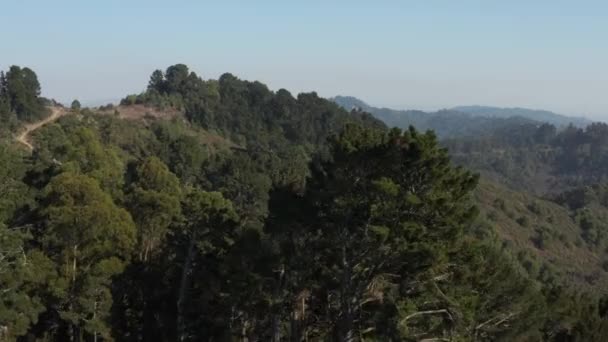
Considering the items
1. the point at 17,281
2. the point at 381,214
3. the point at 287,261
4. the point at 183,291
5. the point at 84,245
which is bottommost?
the point at 183,291

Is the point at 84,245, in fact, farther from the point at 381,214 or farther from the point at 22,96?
the point at 22,96

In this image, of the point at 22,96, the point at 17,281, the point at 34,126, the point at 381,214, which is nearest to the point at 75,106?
the point at 22,96

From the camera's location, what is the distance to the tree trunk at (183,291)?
2331 centimetres

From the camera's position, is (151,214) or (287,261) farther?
(151,214)

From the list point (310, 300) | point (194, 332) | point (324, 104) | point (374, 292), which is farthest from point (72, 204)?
point (324, 104)

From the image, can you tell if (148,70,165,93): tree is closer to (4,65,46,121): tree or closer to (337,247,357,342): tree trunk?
(4,65,46,121): tree

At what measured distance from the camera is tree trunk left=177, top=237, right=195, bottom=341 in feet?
76.5

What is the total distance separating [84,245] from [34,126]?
170ft

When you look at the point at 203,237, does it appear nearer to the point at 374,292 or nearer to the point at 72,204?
the point at 72,204

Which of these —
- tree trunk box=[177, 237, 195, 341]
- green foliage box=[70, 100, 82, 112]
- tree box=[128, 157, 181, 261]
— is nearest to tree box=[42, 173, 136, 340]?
tree trunk box=[177, 237, 195, 341]

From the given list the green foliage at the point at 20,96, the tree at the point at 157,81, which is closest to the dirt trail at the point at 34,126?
the green foliage at the point at 20,96

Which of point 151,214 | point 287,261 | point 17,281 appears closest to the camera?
point 17,281

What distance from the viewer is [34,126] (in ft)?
229

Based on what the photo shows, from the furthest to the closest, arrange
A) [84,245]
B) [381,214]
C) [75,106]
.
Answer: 1. [75,106]
2. [84,245]
3. [381,214]
